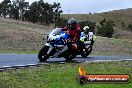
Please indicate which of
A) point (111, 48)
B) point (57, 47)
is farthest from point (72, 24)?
point (111, 48)

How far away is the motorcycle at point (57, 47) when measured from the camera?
1925cm

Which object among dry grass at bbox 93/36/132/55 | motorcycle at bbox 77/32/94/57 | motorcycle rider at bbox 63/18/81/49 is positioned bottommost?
dry grass at bbox 93/36/132/55

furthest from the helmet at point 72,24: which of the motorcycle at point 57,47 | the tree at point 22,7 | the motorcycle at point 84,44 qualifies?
the tree at point 22,7

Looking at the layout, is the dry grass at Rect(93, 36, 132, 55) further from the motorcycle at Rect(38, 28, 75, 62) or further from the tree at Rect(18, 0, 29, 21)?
the tree at Rect(18, 0, 29, 21)

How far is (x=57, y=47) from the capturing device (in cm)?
1945

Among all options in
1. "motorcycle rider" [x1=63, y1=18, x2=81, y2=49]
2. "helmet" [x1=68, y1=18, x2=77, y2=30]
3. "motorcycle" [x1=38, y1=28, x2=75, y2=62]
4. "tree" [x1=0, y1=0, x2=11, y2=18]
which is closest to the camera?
"motorcycle" [x1=38, y1=28, x2=75, y2=62]

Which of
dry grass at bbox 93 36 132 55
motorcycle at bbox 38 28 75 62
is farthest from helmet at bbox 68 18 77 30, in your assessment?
dry grass at bbox 93 36 132 55

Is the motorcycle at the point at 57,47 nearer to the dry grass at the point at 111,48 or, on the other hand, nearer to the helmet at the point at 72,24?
the helmet at the point at 72,24

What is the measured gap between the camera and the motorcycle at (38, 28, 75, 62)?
63.2 feet

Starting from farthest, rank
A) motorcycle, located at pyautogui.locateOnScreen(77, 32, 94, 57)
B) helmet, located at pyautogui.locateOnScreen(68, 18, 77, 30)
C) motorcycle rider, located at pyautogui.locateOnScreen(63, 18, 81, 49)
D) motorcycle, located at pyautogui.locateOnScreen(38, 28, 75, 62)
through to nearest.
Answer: motorcycle, located at pyautogui.locateOnScreen(77, 32, 94, 57)
motorcycle rider, located at pyautogui.locateOnScreen(63, 18, 81, 49)
helmet, located at pyautogui.locateOnScreen(68, 18, 77, 30)
motorcycle, located at pyautogui.locateOnScreen(38, 28, 75, 62)

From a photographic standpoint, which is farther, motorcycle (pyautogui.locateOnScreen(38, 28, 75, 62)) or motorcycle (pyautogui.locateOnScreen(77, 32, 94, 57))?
motorcycle (pyautogui.locateOnScreen(77, 32, 94, 57))

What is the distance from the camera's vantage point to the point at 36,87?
1084 cm

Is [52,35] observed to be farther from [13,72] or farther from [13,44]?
[13,44]

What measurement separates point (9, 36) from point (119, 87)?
124 feet
